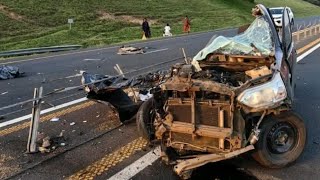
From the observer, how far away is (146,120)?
6.23 metres

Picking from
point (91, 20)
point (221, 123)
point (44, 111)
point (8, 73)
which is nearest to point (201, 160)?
point (221, 123)

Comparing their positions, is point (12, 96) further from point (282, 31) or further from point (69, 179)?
point (282, 31)

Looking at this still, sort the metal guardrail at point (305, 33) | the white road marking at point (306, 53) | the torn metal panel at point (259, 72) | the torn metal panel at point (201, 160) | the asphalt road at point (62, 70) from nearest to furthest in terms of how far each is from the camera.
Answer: the torn metal panel at point (201, 160) → the torn metal panel at point (259, 72) → the asphalt road at point (62, 70) → the white road marking at point (306, 53) → the metal guardrail at point (305, 33)

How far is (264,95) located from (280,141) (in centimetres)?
79

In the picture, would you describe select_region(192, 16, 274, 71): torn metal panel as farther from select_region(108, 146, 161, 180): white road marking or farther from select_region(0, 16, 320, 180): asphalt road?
select_region(0, 16, 320, 180): asphalt road

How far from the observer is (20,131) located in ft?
22.7

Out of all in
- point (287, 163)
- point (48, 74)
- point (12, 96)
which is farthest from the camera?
point (48, 74)

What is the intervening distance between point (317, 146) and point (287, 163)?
1022 millimetres

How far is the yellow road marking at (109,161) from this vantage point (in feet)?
16.9

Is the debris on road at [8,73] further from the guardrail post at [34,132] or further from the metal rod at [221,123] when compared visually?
the metal rod at [221,123]

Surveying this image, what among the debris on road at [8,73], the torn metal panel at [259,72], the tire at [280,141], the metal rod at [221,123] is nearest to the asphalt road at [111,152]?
the tire at [280,141]

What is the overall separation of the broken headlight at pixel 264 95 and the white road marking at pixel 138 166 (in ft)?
4.69

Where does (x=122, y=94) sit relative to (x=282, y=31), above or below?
below

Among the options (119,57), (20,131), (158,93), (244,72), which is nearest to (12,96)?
(20,131)
